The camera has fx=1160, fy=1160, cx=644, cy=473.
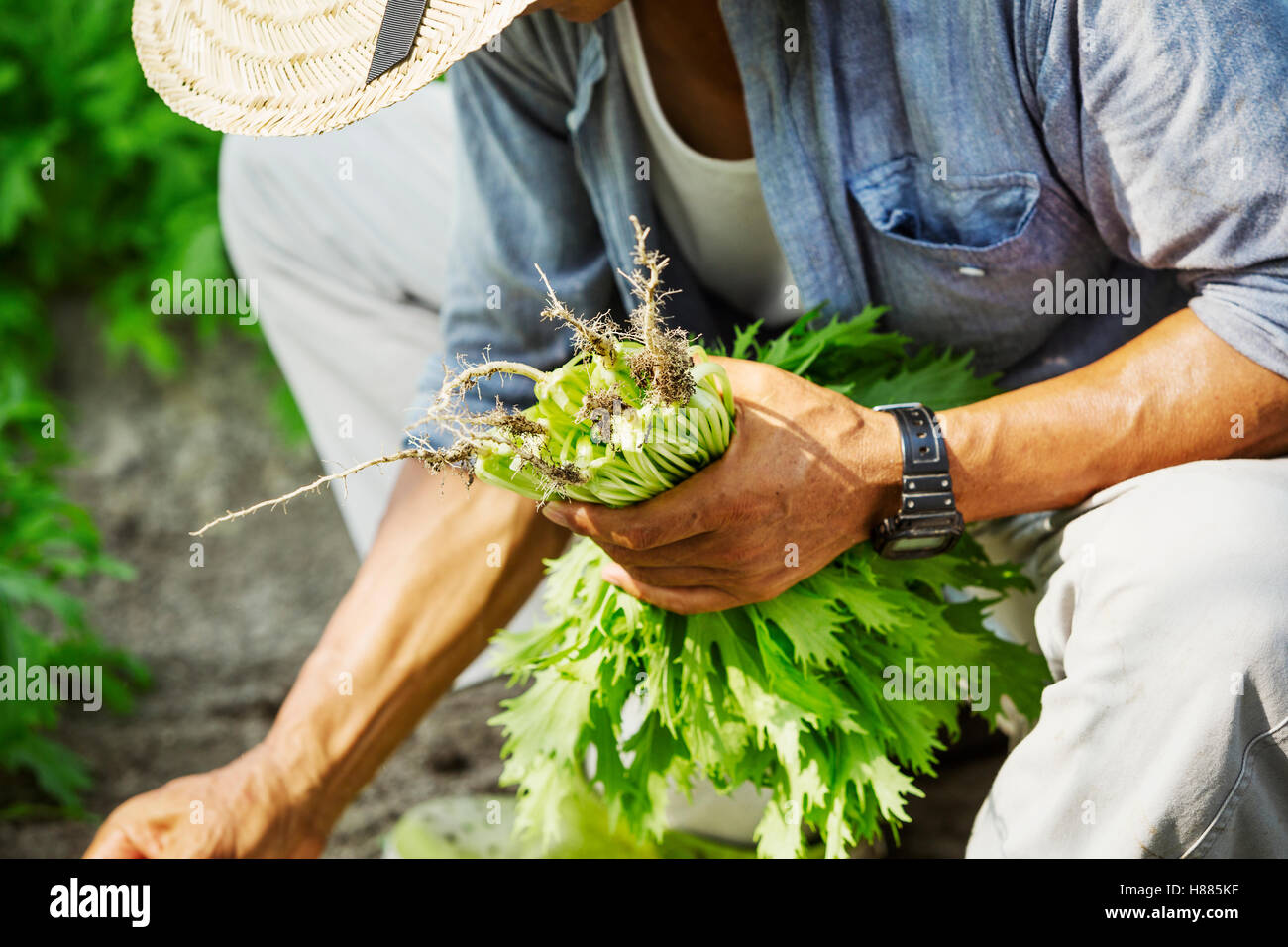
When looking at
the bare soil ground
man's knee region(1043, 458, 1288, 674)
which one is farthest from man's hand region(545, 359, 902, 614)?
the bare soil ground

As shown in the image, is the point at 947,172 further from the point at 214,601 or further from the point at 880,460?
the point at 214,601

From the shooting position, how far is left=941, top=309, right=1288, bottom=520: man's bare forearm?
136 centimetres

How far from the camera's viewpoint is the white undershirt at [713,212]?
168 cm

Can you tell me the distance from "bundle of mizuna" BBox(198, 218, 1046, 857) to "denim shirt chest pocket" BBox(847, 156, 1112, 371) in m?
0.08

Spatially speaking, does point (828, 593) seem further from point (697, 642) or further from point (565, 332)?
point (565, 332)

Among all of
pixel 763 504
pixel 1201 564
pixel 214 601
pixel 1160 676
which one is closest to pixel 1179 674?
pixel 1160 676

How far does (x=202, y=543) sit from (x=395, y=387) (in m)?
1.34

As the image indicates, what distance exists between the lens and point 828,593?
143 cm

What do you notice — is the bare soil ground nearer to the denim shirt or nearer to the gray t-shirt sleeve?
the denim shirt

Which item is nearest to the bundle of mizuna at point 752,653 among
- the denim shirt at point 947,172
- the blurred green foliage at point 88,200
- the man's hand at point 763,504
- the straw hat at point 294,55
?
the man's hand at point 763,504

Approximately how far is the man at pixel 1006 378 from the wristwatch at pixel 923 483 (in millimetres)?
23

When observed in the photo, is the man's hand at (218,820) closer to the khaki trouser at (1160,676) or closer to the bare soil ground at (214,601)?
the khaki trouser at (1160,676)

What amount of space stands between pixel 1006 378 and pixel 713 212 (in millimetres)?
499
